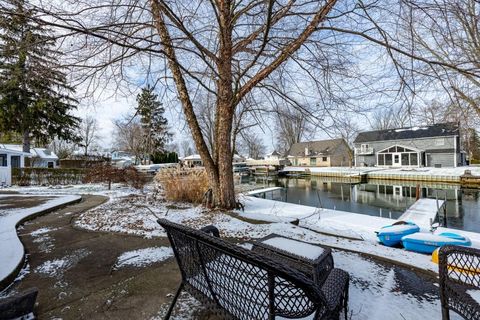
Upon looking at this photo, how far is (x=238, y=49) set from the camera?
5465 mm

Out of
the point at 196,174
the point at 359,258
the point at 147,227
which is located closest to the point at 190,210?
the point at 147,227

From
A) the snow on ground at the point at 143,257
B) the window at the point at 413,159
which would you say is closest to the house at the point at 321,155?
the window at the point at 413,159

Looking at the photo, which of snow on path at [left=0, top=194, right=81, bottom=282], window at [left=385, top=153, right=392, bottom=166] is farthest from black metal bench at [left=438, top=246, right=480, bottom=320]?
A: window at [left=385, top=153, right=392, bottom=166]

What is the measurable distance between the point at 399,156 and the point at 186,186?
31561 mm

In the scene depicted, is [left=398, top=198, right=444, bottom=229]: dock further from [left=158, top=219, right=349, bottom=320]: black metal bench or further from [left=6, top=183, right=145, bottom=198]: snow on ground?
[left=6, top=183, right=145, bottom=198]: snow on ground

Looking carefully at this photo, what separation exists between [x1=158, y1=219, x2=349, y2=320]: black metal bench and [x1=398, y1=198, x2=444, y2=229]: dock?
811 cm

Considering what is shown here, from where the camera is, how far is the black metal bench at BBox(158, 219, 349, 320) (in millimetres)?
988

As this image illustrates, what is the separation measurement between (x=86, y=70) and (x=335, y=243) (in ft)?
15.6

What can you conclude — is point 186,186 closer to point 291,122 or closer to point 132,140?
point 291,122

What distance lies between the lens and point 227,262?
1252 millimetres

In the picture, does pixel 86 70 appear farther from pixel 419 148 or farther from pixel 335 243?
pixel 419 148

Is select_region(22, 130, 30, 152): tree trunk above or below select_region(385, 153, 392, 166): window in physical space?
above

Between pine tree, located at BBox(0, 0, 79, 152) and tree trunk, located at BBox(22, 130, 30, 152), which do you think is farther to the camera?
tree trunk, located at BBox(22, 130, 30, 152)

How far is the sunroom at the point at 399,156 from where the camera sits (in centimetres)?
2884
